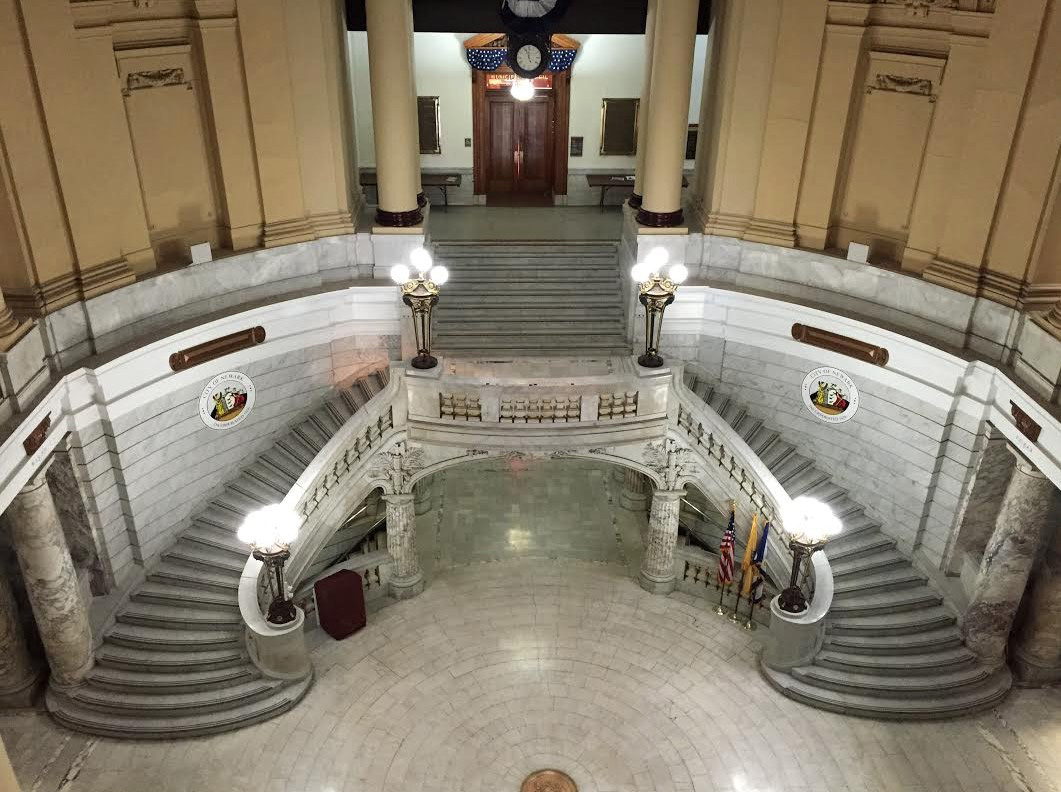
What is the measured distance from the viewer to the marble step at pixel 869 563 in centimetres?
1448

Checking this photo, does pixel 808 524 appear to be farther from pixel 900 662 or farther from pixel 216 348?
pixel 216 348

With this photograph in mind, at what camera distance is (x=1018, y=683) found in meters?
13.6

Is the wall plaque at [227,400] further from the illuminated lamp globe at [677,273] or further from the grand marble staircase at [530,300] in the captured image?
the illuminated lamp globe at [677,273]

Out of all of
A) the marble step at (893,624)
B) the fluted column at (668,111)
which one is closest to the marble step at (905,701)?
the marble step at (893,624)

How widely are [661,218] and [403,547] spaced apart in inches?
295

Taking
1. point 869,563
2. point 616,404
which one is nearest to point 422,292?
point 616,404

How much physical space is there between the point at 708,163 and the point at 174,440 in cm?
1053

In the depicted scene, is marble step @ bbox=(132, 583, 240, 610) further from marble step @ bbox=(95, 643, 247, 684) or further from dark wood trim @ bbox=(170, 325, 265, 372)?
dark wood trim @ bbox=(170, 325, 265, 372)

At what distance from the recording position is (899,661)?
1338 centimetres

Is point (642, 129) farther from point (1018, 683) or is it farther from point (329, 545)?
point (1018, 683)

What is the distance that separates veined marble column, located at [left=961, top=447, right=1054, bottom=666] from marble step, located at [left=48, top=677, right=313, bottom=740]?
1043 cm

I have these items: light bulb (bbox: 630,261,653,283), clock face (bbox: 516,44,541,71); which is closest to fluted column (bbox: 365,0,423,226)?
clock face (bbox: 516,44,541,71)

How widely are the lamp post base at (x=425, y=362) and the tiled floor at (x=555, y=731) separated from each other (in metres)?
4.26

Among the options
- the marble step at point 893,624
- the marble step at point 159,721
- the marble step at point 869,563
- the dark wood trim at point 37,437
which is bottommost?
the marble step at point 159,721
